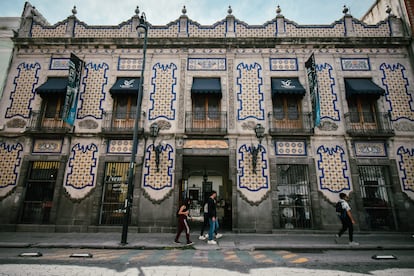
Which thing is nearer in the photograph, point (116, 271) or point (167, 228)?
point (116, 271)

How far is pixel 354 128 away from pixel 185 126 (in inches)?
338

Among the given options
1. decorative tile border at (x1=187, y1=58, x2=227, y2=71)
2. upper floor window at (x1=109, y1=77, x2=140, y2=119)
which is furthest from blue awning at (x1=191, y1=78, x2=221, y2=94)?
upper floor window at (x1=109, y1=77, x2=140, y2=119)

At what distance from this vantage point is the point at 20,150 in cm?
1116

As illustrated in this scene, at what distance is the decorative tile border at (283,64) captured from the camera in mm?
12203

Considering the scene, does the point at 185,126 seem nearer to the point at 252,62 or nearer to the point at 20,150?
the point at 252,62

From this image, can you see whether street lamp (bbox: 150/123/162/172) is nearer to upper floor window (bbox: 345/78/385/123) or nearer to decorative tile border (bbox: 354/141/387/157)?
decorative tile border (bbox: 354/141/387/157)

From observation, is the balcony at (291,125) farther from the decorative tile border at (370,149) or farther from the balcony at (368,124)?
the decorative tile border at (370,149)

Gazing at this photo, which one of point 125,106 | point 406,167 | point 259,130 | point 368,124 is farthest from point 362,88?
point 125,106

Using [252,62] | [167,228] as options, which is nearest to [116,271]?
[167,228]

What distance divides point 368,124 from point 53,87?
16346mm

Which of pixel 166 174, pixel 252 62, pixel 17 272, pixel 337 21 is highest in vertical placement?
pixel 337 21

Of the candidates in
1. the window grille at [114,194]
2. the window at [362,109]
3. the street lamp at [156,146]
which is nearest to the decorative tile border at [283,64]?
the window at [362,109]

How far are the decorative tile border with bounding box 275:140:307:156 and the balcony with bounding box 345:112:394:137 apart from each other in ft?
7.66

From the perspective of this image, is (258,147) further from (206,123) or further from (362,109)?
(362,109)
